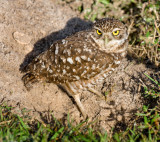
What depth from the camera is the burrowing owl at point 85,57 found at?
299 centimetres

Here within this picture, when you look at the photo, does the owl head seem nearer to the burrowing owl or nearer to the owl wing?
the burrowing owl

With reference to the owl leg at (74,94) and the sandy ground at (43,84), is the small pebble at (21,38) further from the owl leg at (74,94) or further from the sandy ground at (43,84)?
the owl leg at (74,94)

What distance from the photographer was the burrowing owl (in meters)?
2.99

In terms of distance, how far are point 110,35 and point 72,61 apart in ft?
2.22

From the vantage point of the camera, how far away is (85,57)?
2990mm

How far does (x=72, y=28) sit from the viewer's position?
4.43 metres

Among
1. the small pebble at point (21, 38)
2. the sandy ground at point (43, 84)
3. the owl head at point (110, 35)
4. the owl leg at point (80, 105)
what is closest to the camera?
the owl head at point (110, 35)

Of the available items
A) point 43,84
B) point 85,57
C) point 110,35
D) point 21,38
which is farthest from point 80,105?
point 21,38

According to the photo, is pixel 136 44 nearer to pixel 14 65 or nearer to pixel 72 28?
pixel 72 28

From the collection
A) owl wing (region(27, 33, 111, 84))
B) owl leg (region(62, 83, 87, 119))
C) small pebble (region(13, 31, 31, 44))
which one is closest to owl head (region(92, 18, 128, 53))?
owl wing (region(27, 33, 111, 84))

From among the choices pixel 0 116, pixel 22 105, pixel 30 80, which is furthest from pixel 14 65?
pixel 0 116

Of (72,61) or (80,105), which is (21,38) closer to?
(72,61)

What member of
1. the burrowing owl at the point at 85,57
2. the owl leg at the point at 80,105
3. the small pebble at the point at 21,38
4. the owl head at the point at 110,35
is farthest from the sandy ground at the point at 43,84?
the owl head at the point at 110,35

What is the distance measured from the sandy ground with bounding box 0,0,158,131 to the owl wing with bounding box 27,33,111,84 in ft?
1.63
